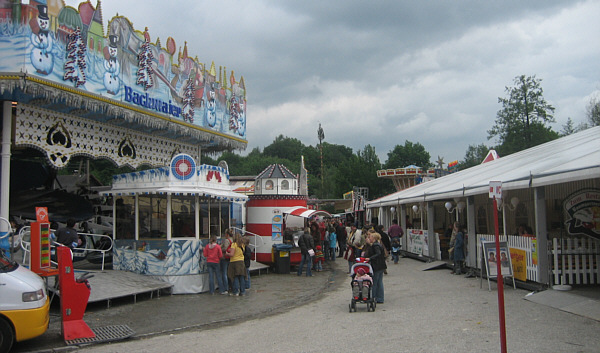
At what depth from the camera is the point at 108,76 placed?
42.4 ft

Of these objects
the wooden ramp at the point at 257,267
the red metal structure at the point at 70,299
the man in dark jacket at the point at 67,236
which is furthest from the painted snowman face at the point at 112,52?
the wooden ramp at the point at 257,267

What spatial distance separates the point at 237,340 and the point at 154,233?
6.46 m

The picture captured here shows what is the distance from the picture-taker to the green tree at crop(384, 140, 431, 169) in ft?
275

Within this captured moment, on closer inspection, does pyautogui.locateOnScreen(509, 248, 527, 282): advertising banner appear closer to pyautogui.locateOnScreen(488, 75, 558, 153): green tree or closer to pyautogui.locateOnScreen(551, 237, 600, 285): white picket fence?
pyautogui.locateOnScreen(551, 237, 600, 285): white picket fence

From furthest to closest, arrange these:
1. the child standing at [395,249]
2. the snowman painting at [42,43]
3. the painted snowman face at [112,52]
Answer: the child standing at [395,249] → the painted snowman face at [112,52] → the snowman painting at [42,43]

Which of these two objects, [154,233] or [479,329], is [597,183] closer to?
[479,329]

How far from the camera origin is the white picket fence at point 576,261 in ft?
33.9

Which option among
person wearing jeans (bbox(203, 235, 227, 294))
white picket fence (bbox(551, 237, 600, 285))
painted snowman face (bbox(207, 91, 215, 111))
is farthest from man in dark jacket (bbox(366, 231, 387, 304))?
painted snowman face (bbox(207, 91, 215, 111))

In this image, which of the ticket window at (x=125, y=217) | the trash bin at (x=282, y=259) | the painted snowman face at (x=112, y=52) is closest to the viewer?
the painted snowman face at (x=112, y=52)

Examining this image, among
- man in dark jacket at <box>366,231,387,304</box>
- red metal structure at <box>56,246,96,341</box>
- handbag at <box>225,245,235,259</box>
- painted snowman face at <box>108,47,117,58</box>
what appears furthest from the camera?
painted snowman face at <box>108,47,117,58</box>

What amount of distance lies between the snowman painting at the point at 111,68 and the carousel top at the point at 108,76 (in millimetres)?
27

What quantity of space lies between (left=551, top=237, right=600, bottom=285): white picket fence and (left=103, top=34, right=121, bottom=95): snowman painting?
11.9 m

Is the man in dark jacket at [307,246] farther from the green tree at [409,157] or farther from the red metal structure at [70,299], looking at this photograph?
the green tree at [409,157]

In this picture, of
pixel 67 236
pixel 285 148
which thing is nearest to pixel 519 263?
pixel 67 236
